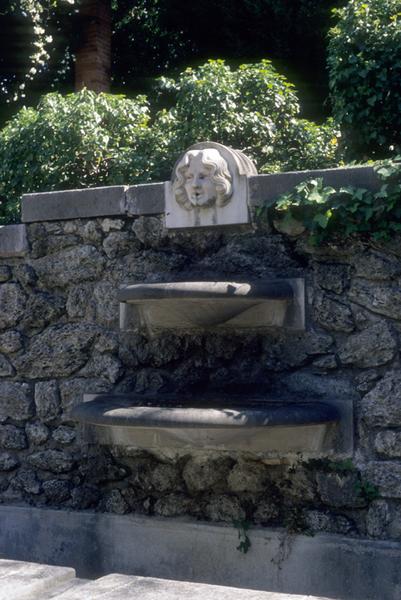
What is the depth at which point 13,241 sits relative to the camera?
5570 millimetres

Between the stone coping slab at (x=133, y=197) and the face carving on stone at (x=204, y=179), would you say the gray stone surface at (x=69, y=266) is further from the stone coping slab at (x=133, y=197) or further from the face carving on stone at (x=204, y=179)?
the face carving on stone at (x=204, y=179)

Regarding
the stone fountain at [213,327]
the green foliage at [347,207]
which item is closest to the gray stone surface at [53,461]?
the stone fountain at [213,327]

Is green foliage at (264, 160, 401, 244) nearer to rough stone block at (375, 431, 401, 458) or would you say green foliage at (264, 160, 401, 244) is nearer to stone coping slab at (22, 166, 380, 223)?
stone coping slab at (22, 166, 380, 223)

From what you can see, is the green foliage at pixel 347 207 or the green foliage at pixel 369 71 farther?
the green foliage at pixel 369 71

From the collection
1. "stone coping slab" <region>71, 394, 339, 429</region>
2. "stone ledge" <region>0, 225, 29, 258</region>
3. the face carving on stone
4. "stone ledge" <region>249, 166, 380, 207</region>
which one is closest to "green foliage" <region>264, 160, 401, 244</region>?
"stone ledge" <region>249, 166, 380, 207</region>

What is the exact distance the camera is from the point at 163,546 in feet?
16.2

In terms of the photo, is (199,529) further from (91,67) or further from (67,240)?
(91,67)

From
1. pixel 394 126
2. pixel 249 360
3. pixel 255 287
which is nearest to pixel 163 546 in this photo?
pixel 249 360

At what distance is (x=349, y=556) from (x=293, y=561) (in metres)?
0.29

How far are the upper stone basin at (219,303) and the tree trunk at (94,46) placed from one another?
230 inches

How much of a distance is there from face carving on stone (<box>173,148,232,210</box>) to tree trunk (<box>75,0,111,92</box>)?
5.51 metres

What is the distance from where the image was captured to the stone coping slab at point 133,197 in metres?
4.63

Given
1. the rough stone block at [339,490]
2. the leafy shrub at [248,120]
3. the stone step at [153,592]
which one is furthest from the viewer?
the leafy shrub at [248,120]

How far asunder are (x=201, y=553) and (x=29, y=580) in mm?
1690
